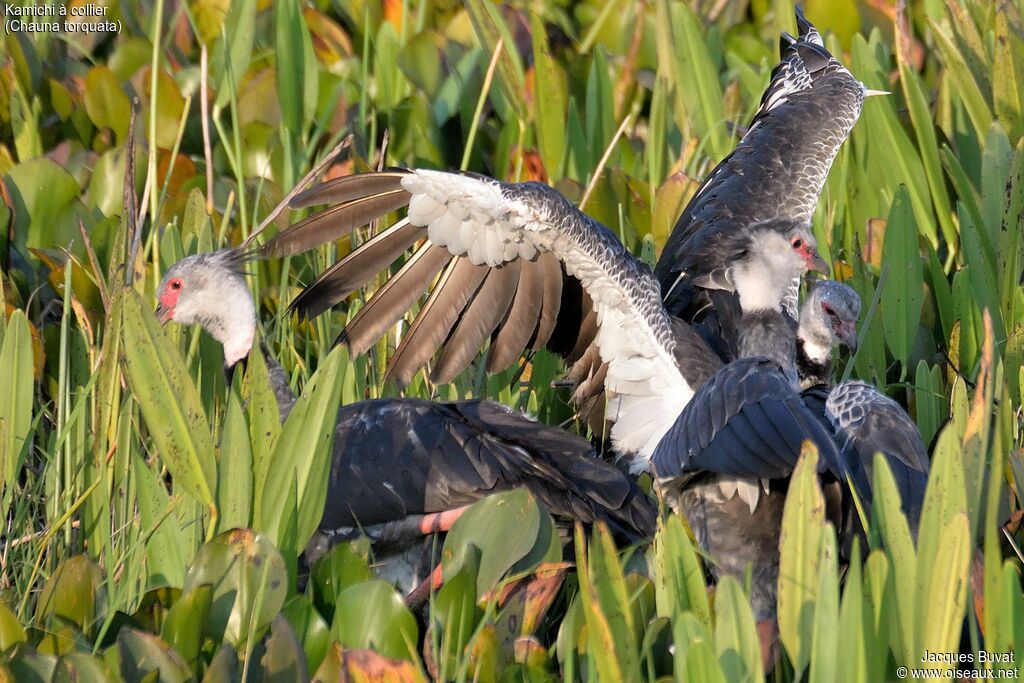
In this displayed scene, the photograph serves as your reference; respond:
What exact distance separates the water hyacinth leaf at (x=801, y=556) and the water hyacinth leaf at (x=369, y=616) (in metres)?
0.64

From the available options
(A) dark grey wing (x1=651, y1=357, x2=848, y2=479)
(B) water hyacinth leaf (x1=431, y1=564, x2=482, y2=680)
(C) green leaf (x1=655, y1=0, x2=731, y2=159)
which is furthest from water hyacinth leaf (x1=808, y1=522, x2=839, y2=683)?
(C) green leaf (x1=655, y1=0, x2=731, y2=159)

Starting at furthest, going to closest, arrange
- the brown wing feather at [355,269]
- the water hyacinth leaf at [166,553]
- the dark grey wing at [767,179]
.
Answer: the dark grey wing at [767,179] < the brown wing feather at [355,269] < the water hyacinth leaf at [166,553]

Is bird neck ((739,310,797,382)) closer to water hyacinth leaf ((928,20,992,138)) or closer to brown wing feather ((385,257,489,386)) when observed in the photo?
brown wing feather ((385,257,489,386))

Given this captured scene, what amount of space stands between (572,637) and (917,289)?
181 centimetres

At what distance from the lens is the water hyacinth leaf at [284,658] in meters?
2.21

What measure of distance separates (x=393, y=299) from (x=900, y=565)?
1.73 metres

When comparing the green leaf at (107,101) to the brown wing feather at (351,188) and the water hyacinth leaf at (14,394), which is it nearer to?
the brown wing feather at (351,188)

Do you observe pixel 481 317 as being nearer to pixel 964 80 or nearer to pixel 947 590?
pixel 947 590

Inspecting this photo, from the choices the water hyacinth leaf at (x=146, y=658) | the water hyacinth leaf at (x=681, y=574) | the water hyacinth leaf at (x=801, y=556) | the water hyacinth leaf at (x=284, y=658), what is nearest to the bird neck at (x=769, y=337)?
the water hyacinth leaf at (x=681, y=574)

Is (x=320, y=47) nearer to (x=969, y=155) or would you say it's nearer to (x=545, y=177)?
(x=545, y=177)

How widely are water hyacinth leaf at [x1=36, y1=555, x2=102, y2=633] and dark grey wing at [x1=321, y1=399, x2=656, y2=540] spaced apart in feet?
2.57

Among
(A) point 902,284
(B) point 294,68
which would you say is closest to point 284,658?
(A) point 902,284

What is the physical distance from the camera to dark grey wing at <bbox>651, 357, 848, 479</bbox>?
2.59 meters

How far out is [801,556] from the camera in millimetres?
2102
